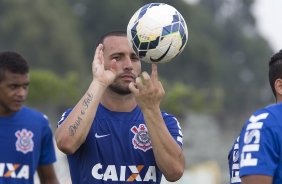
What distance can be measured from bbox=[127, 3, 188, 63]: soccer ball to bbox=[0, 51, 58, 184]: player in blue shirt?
2603mm

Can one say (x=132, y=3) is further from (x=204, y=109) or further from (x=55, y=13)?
(x=204, y=109)

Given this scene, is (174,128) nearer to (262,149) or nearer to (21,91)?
(262,149)

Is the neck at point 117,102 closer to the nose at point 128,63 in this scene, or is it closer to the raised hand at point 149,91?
the nose at point 128,63

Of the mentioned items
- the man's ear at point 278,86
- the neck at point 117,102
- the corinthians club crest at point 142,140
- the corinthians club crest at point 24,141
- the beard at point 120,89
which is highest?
the beard at point 120,89

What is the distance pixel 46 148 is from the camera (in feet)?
32.3

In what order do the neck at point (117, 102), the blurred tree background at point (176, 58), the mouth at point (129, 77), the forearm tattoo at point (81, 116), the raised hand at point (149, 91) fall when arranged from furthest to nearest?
the blurred tree background at point (176, 58), the neck at point (117, 102), the mouth at point (129, 77), the forearm tattoo at point (81, 116), the raised hand at point (149, 91)

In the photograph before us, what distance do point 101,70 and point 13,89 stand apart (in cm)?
232

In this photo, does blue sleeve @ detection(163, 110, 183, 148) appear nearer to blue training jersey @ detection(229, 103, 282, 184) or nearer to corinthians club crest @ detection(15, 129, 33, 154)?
blue training jersey @ detection(229, 103, 282, 184)

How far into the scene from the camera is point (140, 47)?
23.4 feet

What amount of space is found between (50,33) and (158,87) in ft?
192

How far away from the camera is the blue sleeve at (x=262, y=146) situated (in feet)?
20.0

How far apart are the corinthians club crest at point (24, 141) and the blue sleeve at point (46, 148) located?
0.66 feet

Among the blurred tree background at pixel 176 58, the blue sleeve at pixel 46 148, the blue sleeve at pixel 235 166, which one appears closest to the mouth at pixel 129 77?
the blue sleeve at pixel 235 166

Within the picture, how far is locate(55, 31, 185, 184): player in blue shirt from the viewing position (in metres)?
7.13
